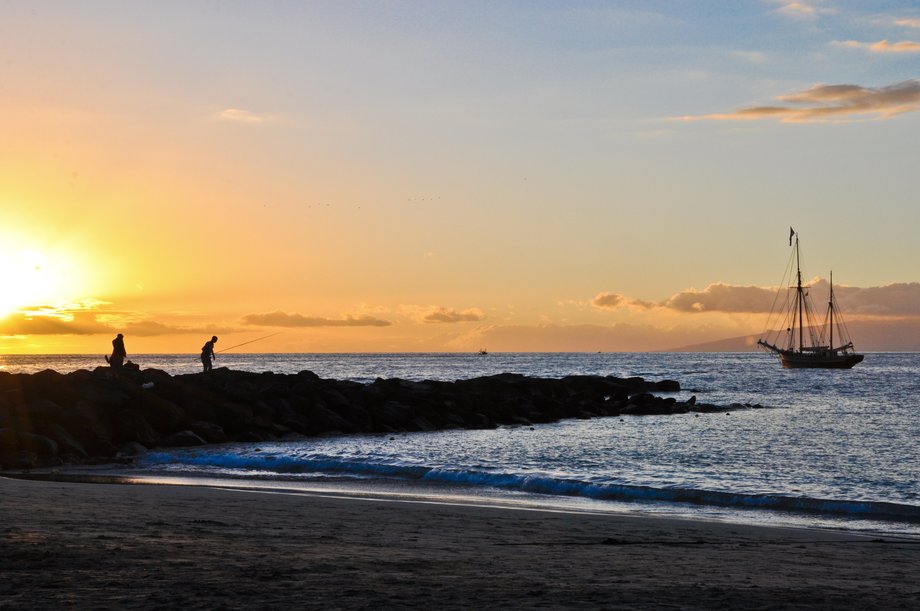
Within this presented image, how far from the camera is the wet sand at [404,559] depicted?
7.60 m

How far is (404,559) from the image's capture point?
9.65 meters

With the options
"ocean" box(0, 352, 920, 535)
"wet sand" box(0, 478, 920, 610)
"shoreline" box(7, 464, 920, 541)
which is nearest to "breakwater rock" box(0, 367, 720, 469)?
"ocean" box(0, 352, 920, 535)

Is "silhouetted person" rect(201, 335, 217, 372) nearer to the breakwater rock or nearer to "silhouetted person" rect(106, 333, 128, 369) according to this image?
the breakwater rock

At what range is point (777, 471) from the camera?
22.3 meters

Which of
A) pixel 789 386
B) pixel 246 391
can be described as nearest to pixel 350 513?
pixel 246 391

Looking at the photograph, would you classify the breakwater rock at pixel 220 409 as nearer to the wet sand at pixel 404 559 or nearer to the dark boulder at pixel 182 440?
the dark boulder at pixel 182 440

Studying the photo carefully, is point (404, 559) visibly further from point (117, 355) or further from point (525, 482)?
point (117, 355)

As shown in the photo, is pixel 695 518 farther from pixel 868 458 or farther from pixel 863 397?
pixel 863 397

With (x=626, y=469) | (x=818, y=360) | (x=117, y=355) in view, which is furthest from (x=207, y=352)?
(x=818, y=360)

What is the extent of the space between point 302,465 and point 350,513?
9522 mm

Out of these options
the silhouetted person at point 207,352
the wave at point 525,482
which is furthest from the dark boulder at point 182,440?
the silhouetted person at point 207,352

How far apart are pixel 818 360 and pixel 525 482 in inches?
4384

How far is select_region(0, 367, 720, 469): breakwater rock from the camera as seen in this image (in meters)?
24.2

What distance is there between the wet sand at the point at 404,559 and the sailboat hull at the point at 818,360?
114804mm
